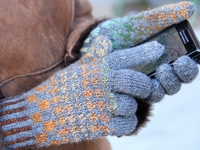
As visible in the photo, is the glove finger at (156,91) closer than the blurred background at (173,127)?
Yes

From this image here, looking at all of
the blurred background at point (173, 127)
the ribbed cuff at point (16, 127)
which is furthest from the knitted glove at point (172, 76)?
the blurred background at point (173, 127)

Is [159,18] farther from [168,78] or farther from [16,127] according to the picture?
[16,127]

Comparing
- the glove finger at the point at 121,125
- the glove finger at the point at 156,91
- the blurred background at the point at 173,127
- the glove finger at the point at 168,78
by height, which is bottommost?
the blurred background at the point at 173,127

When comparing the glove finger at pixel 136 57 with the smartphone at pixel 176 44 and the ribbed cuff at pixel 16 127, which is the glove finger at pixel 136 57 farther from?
the ribbed cuff at pixel 16 127

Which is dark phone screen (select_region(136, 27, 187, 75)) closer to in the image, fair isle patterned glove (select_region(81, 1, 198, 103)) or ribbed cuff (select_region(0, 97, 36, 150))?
fair isle patterned glove (select_region(81, 1, 198, 103))

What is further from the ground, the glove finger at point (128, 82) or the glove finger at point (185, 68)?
the glove finger at point (185, 68)

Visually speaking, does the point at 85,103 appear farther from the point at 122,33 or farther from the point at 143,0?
the point at 143,0

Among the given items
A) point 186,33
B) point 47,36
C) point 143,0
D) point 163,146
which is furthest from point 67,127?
point 143,0
